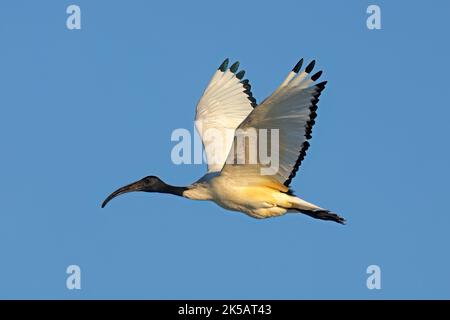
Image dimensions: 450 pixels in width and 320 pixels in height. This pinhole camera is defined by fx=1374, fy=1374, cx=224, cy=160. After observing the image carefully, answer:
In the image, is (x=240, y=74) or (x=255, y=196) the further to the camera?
(x=240, y=74)

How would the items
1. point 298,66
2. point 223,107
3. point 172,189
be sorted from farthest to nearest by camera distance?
point 223,107 < point 172,189 < point 298,66

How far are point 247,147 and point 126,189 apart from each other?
8.61ft

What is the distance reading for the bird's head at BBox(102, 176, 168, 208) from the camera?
19.5m

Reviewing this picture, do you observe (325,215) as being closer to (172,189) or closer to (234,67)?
(172,189)

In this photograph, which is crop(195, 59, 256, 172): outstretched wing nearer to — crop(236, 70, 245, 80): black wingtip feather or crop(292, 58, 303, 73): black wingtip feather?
crop(236, 70, 245, 80): black wingtip feather

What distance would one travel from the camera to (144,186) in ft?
64.4

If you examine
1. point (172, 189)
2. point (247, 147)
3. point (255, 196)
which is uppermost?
point (247, 147)

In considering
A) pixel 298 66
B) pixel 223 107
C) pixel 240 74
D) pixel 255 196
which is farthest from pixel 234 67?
pixel 298 66

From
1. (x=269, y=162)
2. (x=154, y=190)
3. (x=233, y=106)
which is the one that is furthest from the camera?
(x=233, y=106)

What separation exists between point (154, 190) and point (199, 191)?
1108 mm

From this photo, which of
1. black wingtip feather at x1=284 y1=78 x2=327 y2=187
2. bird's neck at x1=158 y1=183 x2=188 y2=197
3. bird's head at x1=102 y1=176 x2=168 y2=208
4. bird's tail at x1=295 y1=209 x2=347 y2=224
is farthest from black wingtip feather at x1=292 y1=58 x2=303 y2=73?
bird's head at x1=102 y1=176 x2=168 y2=208

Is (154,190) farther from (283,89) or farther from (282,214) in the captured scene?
(283,89)
